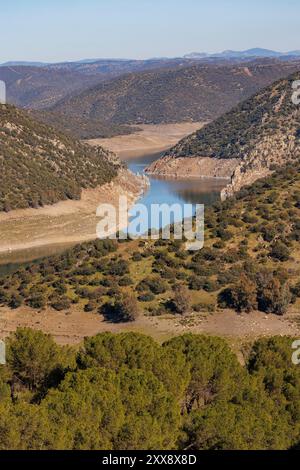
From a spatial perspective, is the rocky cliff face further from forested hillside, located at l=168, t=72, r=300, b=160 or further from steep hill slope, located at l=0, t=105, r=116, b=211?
steep hill slope, located at l=0, t=105, r=116, b=211

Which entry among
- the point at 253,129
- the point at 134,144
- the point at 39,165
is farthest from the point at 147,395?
the point at 134,144

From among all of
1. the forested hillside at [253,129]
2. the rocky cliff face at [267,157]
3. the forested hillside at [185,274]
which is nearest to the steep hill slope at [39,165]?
the rocky cliff face at [267,157]

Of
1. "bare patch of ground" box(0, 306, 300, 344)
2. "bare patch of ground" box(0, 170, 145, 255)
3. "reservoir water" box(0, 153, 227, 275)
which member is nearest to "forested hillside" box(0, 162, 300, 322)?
"bare patch of ground" box(0, 306, 300, 344)

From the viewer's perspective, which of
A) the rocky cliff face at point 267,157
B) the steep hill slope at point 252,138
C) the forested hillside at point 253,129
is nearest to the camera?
the rocky cliff face at point 267,157

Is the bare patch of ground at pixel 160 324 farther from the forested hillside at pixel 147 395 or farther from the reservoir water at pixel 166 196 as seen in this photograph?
the reservoir water at pixel 166 196

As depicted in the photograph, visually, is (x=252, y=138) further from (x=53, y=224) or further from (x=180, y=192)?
(x=53, y=224)
